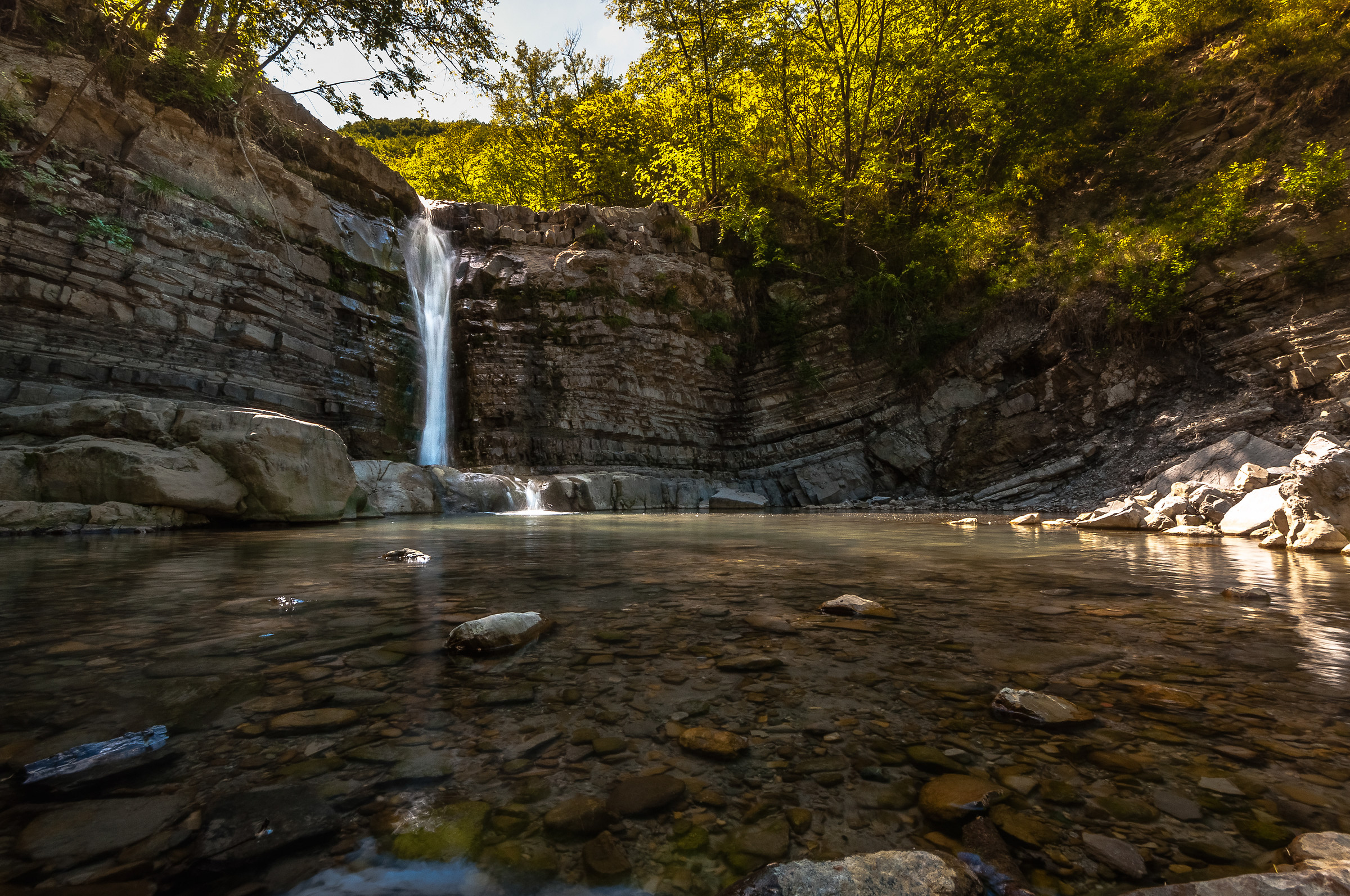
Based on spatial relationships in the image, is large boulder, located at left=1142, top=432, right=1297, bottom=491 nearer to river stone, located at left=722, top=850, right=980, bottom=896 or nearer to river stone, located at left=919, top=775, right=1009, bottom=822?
river stone, located at left=919, top=775, right=1009, bottom=822

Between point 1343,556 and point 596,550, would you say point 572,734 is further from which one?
point 1343,556

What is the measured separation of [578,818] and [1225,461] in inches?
499

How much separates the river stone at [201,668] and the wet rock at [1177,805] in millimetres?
2564

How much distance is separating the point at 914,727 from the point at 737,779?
57 centimetres

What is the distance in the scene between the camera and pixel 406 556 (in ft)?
15.3

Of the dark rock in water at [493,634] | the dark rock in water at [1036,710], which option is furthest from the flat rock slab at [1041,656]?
the dark rock in water at [493,634]

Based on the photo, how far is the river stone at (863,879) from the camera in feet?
2.93

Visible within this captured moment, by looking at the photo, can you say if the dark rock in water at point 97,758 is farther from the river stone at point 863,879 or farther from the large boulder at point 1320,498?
the large boulder at point 1320,498

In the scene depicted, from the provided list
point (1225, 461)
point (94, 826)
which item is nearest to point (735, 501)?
point (1225, 461)

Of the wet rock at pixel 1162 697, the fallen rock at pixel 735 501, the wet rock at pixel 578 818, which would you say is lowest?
the wet rock at pixel 578 818

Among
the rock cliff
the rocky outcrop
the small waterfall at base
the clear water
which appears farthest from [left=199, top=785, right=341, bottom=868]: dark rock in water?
the small waterfall at base

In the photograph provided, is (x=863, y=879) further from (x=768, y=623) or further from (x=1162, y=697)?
(x=768, y=623)

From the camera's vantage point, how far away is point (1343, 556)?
15.9ft

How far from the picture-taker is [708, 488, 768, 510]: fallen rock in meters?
15.3
